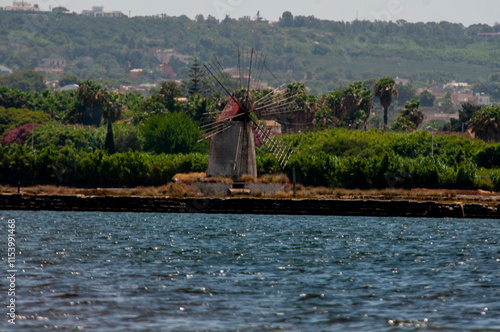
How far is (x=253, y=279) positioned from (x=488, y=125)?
80.8 meters

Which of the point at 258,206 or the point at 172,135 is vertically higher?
the point at 172,135

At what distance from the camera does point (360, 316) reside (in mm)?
21547

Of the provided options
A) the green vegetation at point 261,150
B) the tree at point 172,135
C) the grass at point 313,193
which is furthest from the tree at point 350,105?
the grass at point 313,193

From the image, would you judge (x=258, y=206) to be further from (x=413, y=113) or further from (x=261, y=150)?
(x=413, y=113)

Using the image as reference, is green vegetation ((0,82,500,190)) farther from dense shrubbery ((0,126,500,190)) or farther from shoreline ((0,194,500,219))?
shoreline ((0,194,500,219))

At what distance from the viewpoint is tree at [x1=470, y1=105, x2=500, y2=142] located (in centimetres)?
10200

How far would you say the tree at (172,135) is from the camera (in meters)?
98.8

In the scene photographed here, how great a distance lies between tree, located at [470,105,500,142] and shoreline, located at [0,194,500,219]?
4294 cm

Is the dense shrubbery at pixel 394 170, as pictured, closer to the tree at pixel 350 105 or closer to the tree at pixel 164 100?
the tree at pixel 350 105

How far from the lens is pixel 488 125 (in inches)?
4026

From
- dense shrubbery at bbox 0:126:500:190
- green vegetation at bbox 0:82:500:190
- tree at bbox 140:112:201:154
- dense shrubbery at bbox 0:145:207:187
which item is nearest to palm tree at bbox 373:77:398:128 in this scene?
green vegetation at bbox 0:82:500:190

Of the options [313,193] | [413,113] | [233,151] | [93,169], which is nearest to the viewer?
[233,151]

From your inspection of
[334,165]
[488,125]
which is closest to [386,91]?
[488,125]

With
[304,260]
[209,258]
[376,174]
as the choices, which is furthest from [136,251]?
[376,174]
